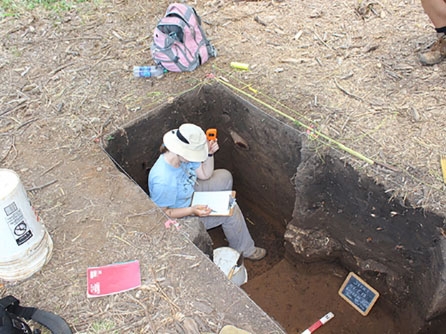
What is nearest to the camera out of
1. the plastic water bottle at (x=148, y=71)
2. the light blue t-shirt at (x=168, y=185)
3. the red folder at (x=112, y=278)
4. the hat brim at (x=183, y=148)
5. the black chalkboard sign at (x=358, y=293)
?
the red folder at (x=112, y=278)

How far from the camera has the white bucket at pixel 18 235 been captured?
2527 millimetres

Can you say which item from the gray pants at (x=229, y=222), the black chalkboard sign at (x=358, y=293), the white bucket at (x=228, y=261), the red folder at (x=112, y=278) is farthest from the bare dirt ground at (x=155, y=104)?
the black chalkboard sign at (x=358, y=293)

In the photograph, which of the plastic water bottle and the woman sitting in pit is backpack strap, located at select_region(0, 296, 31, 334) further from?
the plastic water bottle

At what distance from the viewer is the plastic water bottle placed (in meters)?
5.00

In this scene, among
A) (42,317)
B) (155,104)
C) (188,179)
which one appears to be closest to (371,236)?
(188,179)

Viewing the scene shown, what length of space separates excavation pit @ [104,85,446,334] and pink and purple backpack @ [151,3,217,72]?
478mm

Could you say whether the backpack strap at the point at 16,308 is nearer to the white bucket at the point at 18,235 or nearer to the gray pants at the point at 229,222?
the white bucket at the point at 18,235

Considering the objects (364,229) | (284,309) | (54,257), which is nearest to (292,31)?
(364,229)

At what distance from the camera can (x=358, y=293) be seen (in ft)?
14.9

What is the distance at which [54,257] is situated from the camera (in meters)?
3.15

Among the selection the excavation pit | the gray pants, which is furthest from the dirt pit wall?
the gray pants

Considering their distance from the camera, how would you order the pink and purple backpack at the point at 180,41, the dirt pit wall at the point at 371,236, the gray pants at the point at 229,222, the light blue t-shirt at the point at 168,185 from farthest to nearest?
the pink and purple backpack at the point at 180,41 → the gray pants at the point at 229,222 → the light blue t-shirt at the point at 168,185 → the dirt pit wall at the point at 371,236

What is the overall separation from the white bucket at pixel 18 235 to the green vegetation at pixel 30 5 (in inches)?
181

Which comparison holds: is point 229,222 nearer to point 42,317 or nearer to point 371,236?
point 371,236
